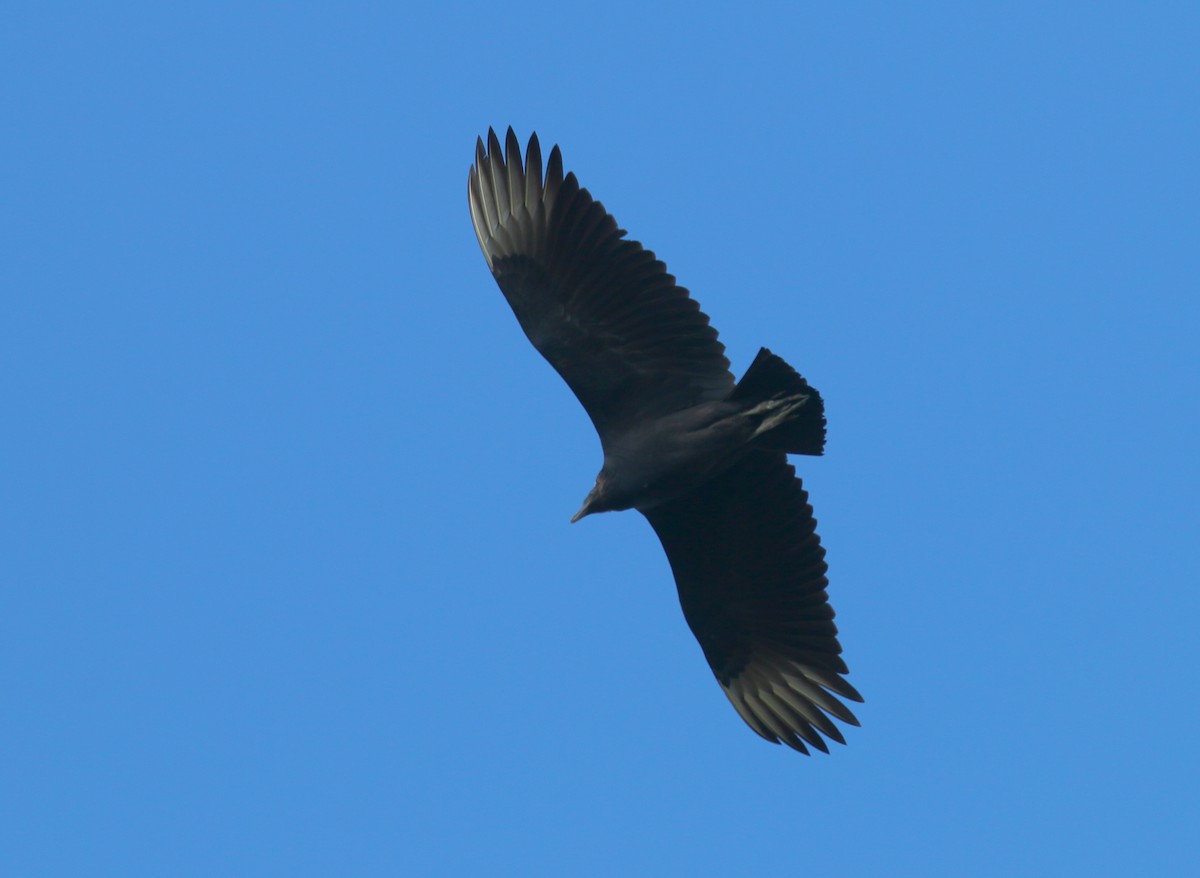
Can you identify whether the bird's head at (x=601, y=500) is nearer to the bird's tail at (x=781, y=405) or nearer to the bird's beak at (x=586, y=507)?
the bird's beak at (x=586, y=507)

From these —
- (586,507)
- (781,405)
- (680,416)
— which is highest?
(781,405)

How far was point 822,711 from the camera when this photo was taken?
33.3ft

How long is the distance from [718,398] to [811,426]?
63 cm

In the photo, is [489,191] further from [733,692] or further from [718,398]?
[733,692]

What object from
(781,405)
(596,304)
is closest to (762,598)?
(781,405)

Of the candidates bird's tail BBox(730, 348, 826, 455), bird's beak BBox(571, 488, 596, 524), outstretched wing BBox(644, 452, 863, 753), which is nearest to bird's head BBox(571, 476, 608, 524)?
bird's beak BBox(571, 488, 596, 524)

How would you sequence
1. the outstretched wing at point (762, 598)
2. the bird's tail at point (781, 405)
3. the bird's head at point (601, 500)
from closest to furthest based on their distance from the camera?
the bird's tail at point (781, 405), the bird's head at point (601, 500), the outstretched wing at point (762, 598)

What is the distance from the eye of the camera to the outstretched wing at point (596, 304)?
9.37 metres

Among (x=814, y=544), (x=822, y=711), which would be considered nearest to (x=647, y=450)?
(x=814, y=544)

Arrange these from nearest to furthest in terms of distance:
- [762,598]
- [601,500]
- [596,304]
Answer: [596,304] → [601,500] → [762,598]

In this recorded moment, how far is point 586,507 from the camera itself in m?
9.73

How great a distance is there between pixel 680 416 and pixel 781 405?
674 millimetres

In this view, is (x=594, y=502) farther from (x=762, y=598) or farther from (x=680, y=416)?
(x=762, y=598)

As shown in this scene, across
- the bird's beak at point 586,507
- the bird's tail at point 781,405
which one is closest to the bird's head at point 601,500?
the bird's beak at point 586,507
